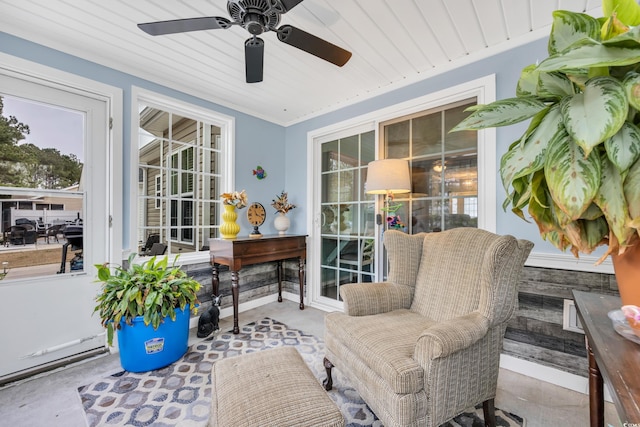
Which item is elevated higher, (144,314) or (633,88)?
(633,88)

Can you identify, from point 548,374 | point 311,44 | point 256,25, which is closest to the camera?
point 256,25

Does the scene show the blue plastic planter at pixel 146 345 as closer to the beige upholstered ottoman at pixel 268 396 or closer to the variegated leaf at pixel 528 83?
the beige upholstered ottoman at pixel 268 396

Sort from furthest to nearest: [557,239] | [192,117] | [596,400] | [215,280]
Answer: [192,117]
[215,280]
[596,400]
[557,239]

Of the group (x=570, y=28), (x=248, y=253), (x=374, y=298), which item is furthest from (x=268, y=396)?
(x=248, y=253)

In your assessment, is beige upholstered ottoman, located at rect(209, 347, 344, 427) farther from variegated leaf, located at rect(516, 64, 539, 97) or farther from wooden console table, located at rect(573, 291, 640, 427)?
variegated leaf, located at rect(516, 64, 539, 97)

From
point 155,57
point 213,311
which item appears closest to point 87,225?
point 213,311

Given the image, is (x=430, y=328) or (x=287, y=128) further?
(x=287, y=128)

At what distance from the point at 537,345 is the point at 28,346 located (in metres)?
3.59

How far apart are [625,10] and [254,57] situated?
165 cm

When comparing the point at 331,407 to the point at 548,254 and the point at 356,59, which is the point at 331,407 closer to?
the point at 548,254

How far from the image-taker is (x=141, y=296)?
1931mm

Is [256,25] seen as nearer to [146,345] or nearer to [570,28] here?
[570,28]

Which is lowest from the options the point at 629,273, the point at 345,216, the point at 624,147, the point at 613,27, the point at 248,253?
the point at 248,253

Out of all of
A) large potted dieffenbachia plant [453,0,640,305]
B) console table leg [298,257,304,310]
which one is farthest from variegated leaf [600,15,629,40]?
console table leg [298,257,304,310]
